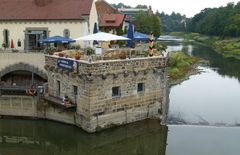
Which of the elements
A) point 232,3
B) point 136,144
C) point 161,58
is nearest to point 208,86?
point 161,58

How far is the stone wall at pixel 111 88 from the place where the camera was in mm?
26312

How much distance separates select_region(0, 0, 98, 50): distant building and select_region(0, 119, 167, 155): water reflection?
36.1 ft

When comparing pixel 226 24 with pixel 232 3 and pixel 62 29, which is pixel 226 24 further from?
pixel 62 29

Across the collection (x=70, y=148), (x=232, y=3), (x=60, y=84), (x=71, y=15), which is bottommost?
(x=70, y=148)

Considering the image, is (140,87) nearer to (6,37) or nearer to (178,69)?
(6,37)

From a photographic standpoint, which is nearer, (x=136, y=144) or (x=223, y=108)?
(x=136, y=144)

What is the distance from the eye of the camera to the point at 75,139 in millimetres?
27031

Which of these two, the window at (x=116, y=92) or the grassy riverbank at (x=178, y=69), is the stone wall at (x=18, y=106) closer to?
the window at (x=116, y=92)

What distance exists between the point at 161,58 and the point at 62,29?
39.7 feet

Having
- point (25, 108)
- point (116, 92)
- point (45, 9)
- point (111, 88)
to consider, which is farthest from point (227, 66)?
point (25, 108)

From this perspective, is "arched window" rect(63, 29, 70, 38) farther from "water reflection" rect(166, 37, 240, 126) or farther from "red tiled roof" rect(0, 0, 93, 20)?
"water reflection" rect(166, 37, 240, 126)

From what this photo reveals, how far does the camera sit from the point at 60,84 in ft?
96.8

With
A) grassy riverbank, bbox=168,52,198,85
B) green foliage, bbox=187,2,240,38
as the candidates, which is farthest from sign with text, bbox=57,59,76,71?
green foliage, bbox=187,2,240,38

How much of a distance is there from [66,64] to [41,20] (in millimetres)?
11070
